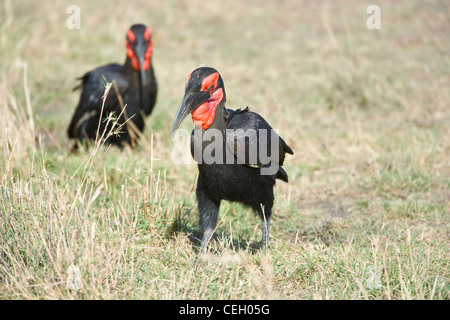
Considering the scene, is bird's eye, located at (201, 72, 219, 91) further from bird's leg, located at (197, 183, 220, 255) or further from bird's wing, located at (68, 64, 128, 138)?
bird's wing, located at (68, 64, 128, 138)

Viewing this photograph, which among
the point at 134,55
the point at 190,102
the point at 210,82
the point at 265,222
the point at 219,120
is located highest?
the point at 134,55

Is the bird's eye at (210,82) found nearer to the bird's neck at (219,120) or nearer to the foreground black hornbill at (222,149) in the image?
the foreground black hornbill at (222,149)

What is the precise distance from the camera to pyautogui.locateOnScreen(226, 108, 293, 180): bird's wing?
3051 mm

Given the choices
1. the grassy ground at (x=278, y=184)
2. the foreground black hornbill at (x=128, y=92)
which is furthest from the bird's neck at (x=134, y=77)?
the grassy ground at (x=278, y=184)

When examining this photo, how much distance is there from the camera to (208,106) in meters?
2.99

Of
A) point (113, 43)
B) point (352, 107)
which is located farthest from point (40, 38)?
point (352, 107)

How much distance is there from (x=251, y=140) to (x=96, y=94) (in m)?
2.40

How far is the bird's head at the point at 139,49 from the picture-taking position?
16.5ft

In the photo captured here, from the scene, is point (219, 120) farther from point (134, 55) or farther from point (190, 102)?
point (134, 55)

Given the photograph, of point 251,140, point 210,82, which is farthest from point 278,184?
point 210,82

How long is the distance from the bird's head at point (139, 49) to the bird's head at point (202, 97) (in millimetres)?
2084

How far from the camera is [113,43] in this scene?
7926 millimetres
